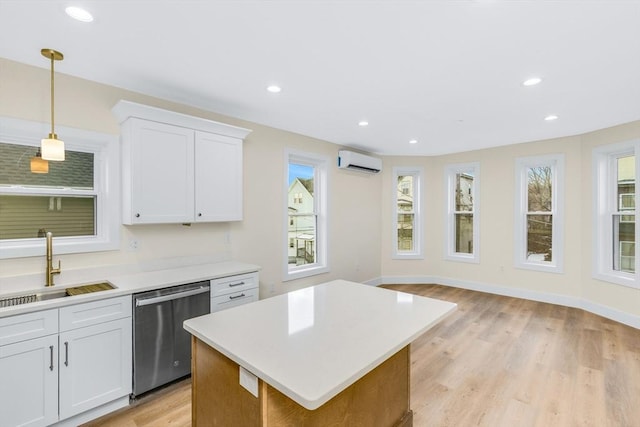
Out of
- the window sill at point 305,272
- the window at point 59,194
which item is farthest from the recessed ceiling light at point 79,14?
the window sill at point 305,272

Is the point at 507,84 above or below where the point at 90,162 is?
above

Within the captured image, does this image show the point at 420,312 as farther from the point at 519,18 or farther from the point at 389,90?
the point at 389,90

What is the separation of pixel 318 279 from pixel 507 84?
3372 mm

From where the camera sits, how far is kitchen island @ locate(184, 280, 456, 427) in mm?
1136

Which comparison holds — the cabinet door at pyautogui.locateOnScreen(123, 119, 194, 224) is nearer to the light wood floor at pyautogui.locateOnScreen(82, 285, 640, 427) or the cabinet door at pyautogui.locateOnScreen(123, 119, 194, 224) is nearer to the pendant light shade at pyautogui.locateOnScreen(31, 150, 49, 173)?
the pendant light shade at pyautogui.locateOnScreen(31, 150, 49, 173)

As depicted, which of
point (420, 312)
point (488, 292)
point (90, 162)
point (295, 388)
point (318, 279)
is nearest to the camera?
point (295, 388)

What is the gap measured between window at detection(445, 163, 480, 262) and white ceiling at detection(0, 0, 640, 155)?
2.22 m

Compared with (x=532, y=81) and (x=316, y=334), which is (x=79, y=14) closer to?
(x=316, y=334)

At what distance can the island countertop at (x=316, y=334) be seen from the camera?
1.08 m

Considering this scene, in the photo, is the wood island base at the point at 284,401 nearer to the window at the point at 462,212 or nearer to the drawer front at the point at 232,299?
the drawer front at the point at 232,299

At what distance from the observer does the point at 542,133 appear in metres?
4.41

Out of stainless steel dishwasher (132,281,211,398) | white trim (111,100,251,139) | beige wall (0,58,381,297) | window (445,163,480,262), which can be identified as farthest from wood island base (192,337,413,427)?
window (445,163,480,262)

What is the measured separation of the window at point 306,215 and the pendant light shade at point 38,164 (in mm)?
2468

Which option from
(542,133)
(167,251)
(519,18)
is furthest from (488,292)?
(167,251)
